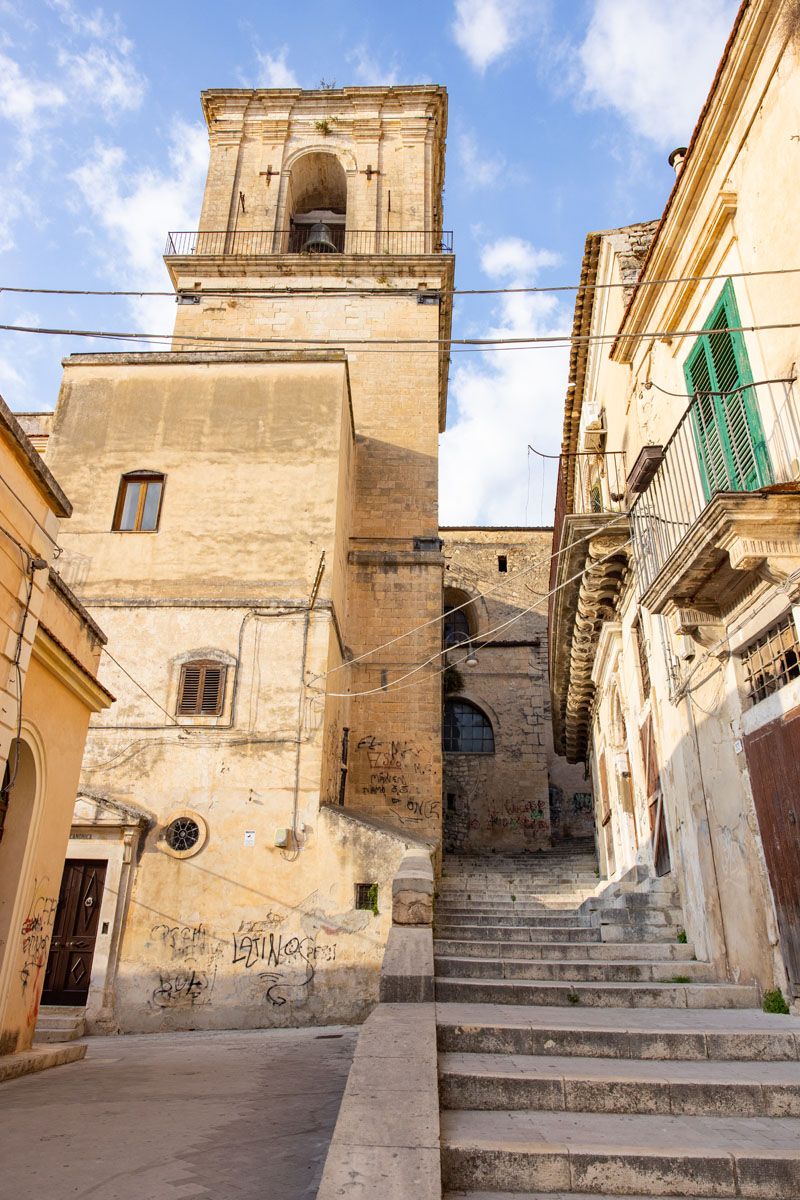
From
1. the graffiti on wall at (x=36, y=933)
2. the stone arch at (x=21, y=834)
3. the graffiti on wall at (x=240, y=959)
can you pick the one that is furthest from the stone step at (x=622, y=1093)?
the graffiti on wall at (x=240, y=959)

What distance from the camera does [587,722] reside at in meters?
18.3

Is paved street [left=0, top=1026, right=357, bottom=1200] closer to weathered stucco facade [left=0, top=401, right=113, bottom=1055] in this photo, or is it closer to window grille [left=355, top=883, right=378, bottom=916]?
weathered stucco facade [left=0, top=401, right=113, bottom=1055]

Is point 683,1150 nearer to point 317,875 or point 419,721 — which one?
point 317,875

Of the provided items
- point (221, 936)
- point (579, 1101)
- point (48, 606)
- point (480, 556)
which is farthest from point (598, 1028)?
point (480, 556)

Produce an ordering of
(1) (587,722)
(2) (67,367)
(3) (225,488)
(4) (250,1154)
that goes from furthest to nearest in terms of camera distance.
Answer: (1) (587,722), (2) (67,367), (3) (225,488), (4) (250,1154)

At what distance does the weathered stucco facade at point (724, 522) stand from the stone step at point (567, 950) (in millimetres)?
273

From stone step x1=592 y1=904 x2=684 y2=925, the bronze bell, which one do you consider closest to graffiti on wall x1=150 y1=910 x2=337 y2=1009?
stone step x1=592 y1=904 x2=684 y2=925

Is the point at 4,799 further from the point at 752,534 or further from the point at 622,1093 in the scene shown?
the point at 752,534

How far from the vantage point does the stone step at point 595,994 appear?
20.5 ft

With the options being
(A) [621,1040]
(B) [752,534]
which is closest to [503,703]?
(B) [752,534]

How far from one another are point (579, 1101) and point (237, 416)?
13.2 meters

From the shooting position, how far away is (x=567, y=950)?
25.4 ft

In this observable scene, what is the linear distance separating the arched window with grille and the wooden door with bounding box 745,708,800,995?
18.4m

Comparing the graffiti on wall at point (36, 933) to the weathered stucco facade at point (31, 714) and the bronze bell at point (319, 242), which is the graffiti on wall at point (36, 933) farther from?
the bronze bell at point (319, 242)
